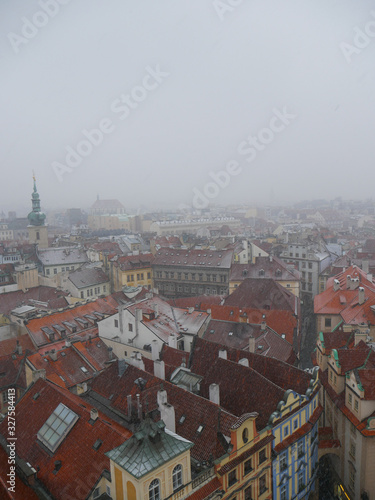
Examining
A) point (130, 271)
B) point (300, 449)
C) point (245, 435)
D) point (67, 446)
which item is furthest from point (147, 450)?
point (130, 271)

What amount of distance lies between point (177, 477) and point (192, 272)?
2368 inches

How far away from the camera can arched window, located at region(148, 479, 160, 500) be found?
747 inches

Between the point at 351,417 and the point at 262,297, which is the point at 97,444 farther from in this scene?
the point at 262,297

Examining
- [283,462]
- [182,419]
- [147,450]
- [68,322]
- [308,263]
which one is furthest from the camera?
[308,263]

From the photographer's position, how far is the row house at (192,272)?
7750 cm

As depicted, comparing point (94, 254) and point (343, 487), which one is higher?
point (94, 254)

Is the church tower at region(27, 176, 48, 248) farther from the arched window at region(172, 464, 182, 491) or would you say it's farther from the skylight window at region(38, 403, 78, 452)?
the arched window at region(172, 464, 182, 491)

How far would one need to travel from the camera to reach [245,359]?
32312 mm

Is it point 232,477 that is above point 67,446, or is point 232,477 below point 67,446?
below

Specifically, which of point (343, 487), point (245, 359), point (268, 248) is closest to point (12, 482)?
point (245, 359)

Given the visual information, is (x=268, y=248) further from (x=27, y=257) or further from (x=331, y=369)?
(x=331, y=369)

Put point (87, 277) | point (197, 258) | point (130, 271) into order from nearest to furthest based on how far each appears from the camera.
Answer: point (87, 277), point (130, 271), point (197, 258)

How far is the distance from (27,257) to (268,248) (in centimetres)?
5809

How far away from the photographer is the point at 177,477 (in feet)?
66.7
